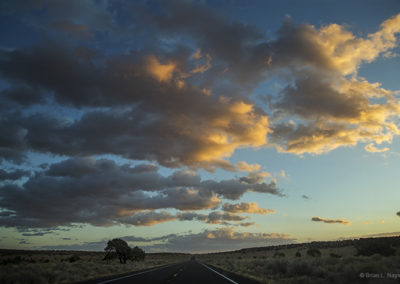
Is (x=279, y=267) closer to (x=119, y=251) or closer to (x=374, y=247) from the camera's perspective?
(x=374, y=247)

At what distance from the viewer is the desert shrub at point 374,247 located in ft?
90.5

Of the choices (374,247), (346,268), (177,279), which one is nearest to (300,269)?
(346,268)

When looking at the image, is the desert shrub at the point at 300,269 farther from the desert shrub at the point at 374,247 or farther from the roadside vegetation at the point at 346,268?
the desert shrub at the point at 374,247

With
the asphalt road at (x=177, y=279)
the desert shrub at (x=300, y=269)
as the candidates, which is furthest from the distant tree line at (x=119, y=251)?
the desert shrub at (x=300, y=269)

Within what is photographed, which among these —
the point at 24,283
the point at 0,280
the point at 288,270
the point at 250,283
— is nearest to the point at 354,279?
the point at 250,283

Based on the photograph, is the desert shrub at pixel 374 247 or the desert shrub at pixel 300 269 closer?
the desert shrub at pixel 300 269

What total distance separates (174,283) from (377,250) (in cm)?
2334

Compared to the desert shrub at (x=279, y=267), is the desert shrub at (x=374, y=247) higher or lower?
higher

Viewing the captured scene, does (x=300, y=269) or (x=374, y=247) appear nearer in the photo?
(x=300, y=269)

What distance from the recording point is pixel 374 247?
2875 cm

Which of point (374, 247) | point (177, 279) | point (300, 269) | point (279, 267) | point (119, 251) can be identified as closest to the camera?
point (177, 279)

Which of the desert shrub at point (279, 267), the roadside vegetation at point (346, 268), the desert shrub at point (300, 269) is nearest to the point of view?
the roadside vegetation at point (346, 268)

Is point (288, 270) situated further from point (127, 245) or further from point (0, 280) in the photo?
point (127, 245)

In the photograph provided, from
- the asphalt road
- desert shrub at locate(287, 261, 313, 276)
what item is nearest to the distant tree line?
the asphalt road
